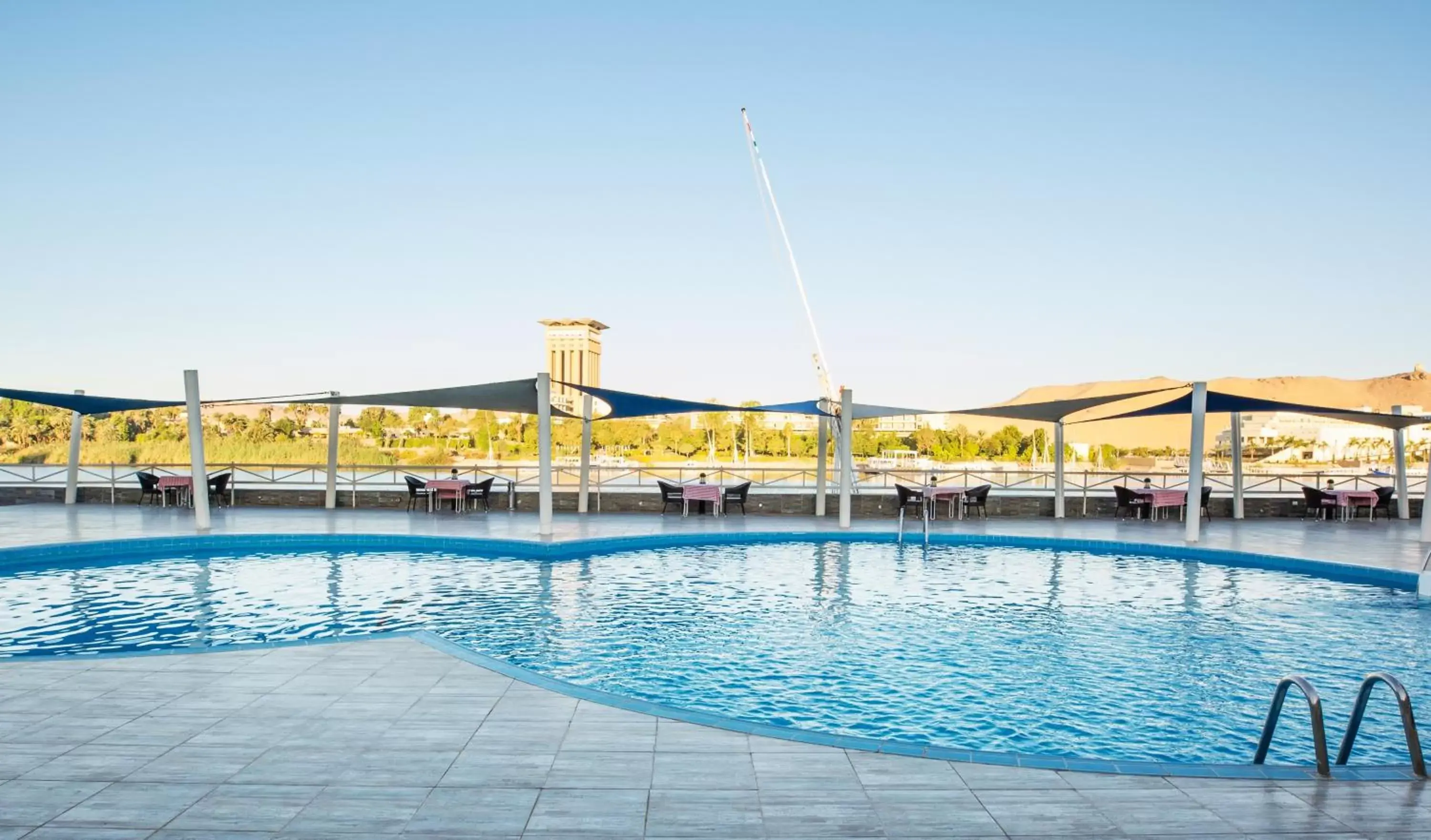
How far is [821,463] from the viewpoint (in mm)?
14086

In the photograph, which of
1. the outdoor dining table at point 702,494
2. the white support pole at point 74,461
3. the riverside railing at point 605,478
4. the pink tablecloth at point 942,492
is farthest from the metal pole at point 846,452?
the white support pole at point 74,461

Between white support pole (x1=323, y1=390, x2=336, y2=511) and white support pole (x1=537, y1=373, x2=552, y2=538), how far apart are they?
4.15 metres

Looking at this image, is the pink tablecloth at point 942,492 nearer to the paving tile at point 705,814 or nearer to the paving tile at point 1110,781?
the paving tile at point 1110,781

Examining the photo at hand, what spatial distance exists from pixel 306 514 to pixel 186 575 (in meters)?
4.21

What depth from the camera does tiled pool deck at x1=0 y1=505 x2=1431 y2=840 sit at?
2840mm

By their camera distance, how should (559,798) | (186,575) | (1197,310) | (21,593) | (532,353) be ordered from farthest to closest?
(532,353) → (1197,310) → (186,575) → (21,593) → (559,798)

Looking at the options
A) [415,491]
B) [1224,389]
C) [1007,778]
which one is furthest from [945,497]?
[1224,389]

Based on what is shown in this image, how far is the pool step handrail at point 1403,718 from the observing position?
10.6 feet

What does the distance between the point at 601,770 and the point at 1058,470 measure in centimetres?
1228

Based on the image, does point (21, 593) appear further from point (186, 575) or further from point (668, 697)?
point (668, 697)

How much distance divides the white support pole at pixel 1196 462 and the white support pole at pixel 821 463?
5.09 metres

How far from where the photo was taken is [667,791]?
313cm

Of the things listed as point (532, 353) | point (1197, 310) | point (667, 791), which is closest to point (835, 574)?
point (667, 791)

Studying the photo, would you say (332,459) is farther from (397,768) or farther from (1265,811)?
(1265,811)
